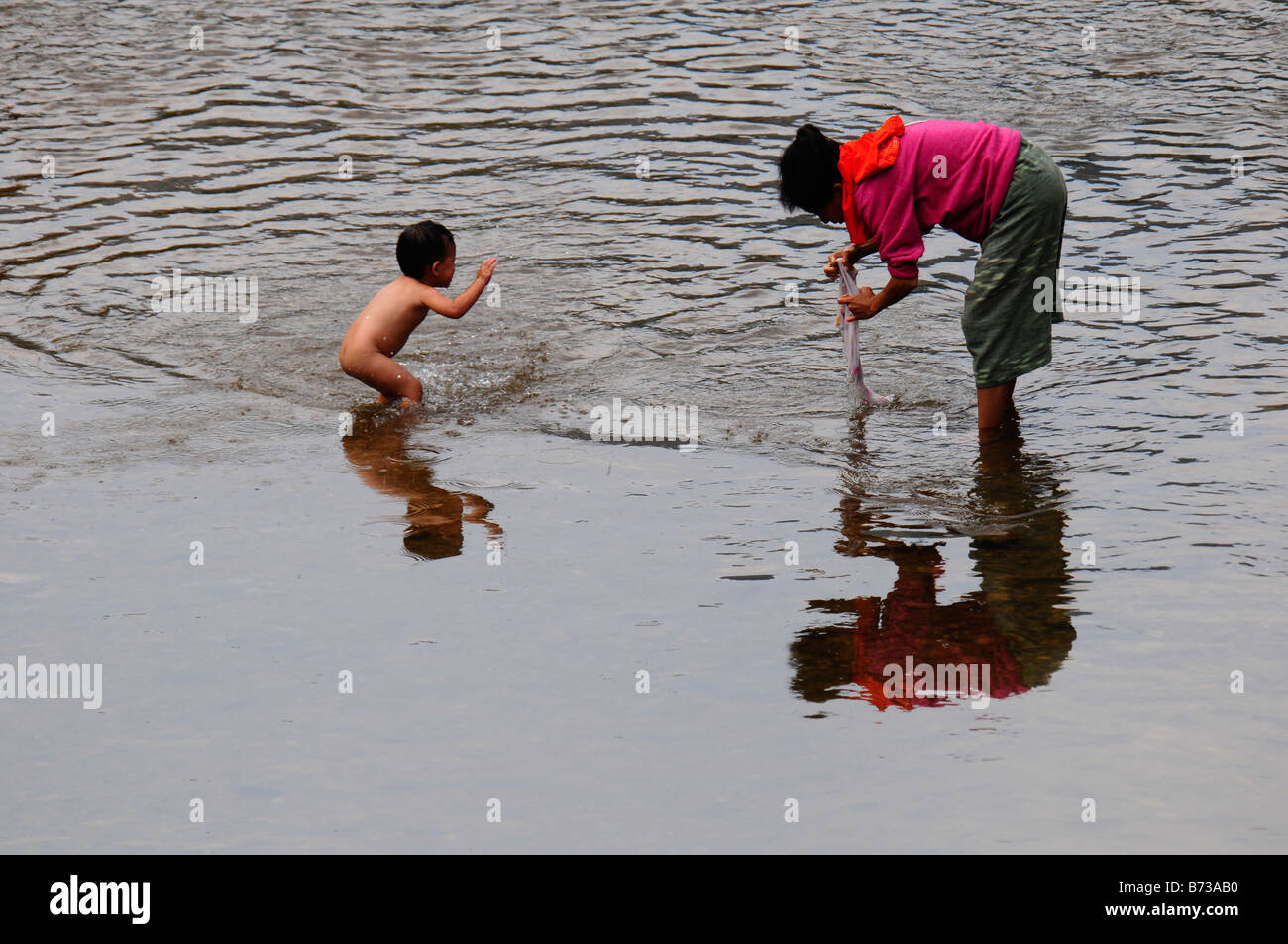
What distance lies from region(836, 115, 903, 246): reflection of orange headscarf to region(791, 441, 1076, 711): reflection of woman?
133cm

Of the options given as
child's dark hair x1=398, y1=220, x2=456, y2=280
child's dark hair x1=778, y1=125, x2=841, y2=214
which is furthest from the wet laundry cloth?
child's dark hair x1=398, y1=220, x2=456, y2=280

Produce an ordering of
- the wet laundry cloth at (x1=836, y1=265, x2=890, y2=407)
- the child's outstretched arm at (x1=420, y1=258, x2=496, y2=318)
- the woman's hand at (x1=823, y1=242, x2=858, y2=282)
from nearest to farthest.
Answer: the woman's hand at (x1=823, y1=242, x2=858, y2=282)
the wet laundry cloth at (x1=836, y1=265, x2=890, y2=407)
the child's outstretched arm at (x1=420, y1=258, x2=496, y2=318)

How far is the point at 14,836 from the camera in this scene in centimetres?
422

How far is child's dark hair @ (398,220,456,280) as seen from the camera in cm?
795

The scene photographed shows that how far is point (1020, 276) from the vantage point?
254 inches

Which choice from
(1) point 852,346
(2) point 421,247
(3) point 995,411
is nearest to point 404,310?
(2) point 421,247

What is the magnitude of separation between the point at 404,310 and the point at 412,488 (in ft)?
4.93

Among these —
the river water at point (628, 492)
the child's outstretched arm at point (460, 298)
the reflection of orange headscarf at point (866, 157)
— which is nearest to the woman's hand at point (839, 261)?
the reflection of orange headscarf at point (866, 157)

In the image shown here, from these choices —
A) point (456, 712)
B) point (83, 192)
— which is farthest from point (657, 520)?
point (83, 192)

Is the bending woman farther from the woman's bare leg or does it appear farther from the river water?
the river water

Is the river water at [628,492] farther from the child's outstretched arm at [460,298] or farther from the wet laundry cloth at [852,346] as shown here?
the child's outstretched arm at [460,298]

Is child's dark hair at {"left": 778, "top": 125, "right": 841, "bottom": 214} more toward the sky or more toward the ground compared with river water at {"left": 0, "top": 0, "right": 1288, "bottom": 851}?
more toward the sky

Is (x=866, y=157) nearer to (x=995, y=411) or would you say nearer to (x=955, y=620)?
(x=995, y=411)

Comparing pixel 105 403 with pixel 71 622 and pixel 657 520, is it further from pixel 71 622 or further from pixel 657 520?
pixel 657 520
